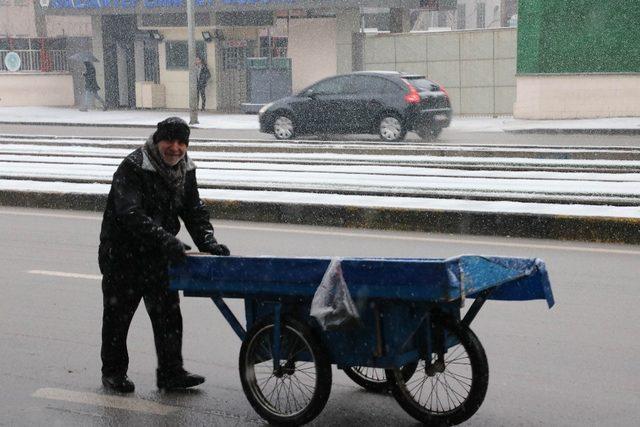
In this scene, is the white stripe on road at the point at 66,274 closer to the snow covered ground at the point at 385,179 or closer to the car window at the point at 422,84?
the snow covered ground at the point at 385,179

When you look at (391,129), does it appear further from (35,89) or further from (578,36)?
(35,89)

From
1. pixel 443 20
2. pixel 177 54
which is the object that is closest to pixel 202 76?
pixel 177 54

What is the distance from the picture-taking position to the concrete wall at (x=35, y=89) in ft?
132

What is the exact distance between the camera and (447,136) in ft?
79.8

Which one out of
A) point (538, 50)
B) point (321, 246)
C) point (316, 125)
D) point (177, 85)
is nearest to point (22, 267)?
point (321, 246)

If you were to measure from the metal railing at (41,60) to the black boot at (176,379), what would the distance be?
118 feet

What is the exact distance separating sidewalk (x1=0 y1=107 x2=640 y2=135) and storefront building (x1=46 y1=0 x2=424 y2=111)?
1.34m

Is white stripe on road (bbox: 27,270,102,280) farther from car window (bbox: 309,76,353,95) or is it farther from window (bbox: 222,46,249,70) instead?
window (bbox: 222,46,249,70)

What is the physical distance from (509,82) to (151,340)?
2421cm

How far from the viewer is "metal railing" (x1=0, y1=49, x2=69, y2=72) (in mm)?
40188

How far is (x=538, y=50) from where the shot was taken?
2773cm

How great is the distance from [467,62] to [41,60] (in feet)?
57.2

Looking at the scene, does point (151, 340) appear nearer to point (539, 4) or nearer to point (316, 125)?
point (316, 125)

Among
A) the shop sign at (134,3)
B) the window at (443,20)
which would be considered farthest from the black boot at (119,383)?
the window at (443,20)
